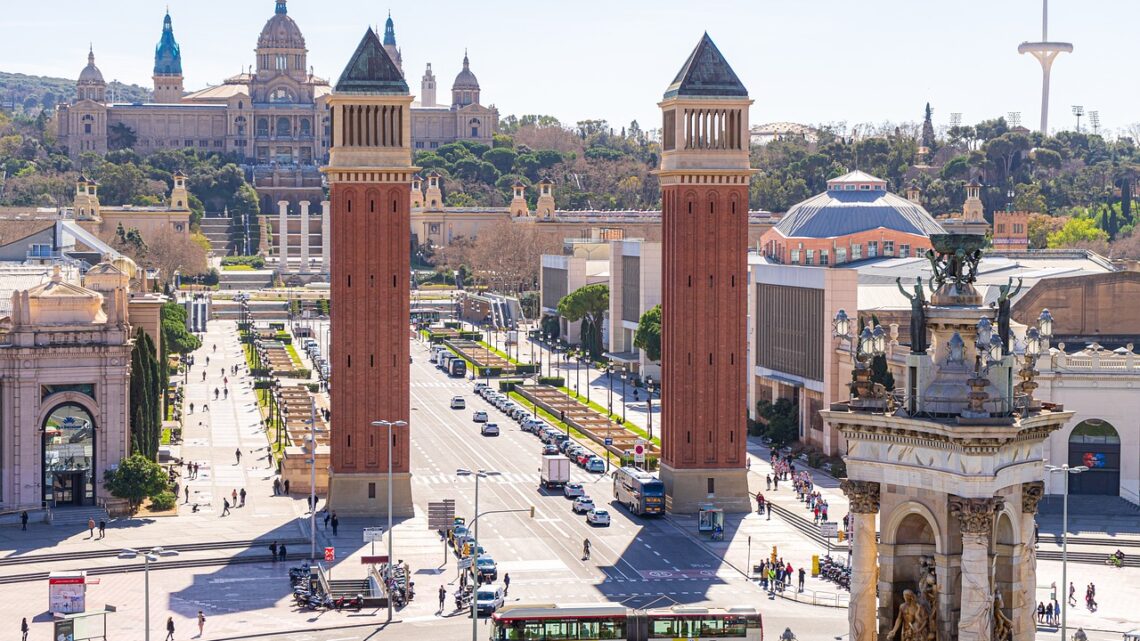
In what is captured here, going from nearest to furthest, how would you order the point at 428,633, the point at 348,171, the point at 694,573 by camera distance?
the point at 428,633, the point at 694,573, the point at 348,171

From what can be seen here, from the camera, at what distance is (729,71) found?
310 ft

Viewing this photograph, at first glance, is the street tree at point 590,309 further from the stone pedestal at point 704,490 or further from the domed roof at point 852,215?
the stone pedestal at point 704,490

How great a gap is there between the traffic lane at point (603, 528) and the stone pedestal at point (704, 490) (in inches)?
104

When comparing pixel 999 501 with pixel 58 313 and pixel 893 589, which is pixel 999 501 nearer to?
pixel 893 589

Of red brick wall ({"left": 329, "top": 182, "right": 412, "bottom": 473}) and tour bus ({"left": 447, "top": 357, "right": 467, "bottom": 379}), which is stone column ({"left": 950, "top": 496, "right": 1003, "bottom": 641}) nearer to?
red brick wall ({"left": 329, "top": 182, "right": 412, "bottom": 473})

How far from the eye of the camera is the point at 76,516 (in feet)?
297

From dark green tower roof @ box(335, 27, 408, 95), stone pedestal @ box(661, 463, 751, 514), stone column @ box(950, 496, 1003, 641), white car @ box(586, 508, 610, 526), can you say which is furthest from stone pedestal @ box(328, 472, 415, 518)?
stone column @ box(950, 496, 1003, 641)

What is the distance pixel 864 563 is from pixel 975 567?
215 cm

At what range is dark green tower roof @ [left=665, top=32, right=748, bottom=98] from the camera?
93.6 meters

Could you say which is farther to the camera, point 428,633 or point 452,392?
point 452,392

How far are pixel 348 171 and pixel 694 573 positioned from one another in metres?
27.0

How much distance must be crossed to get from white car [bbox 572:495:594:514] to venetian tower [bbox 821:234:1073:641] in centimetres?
6474

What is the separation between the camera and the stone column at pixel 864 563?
28.5 meters

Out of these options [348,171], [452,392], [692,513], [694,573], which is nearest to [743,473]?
[692,513]
